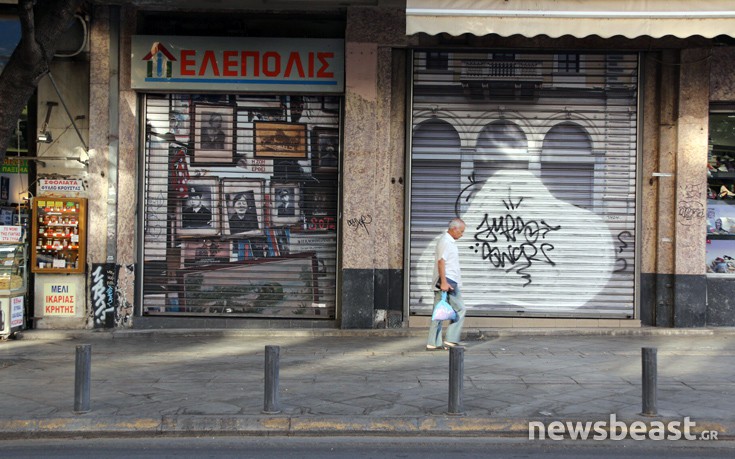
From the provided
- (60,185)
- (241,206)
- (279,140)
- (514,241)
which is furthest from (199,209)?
(514,241)

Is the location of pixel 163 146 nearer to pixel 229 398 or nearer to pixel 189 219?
pixel 189 219

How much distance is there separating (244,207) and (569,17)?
5907 mm

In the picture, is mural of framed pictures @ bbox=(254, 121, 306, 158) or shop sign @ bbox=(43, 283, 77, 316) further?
mural of framed pictures @ bbox=(254, 121, 306, 158)

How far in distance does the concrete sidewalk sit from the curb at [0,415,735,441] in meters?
0.01

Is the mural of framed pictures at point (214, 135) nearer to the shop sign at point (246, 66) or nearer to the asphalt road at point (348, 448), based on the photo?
the shop sign at point (246, 66)

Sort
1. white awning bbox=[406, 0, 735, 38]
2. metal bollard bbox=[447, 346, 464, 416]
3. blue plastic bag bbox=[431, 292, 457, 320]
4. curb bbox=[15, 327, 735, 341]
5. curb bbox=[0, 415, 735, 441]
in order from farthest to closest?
curb bbox=[15, 327, 735, 341], white awning bbox=[406, 0, 735, 38], blue plastic bag bbox=[431, 292, 457, 320], metal bollard bbox=[447, 346, 464, 416], curb bbox=[0, 415, 735, 441]

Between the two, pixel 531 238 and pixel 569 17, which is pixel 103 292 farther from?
pixel 569 17

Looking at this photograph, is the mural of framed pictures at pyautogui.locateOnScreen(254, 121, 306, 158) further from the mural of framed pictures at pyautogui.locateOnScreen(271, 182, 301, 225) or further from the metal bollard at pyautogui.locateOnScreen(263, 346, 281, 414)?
the metal bollard at pyautogui.locateOnScreen(263, 346, 281, 414)

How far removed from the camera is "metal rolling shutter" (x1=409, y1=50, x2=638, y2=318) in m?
12.9

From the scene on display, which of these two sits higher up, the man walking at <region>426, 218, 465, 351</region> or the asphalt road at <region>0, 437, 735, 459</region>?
the man walking at <region>426, 218, 465, 351</region>

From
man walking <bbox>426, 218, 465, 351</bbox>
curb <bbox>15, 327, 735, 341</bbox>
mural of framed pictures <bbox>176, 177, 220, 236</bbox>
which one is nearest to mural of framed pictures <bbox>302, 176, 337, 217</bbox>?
mural of framed pictures <bbox>176, 177, 220, 236</bbox>

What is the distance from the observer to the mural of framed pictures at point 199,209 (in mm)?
12969

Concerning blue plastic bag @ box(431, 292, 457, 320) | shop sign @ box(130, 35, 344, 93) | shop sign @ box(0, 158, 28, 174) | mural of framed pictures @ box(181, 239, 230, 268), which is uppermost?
shop sign @ box(130, 35, 344, 93)

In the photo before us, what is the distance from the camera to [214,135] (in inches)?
511
